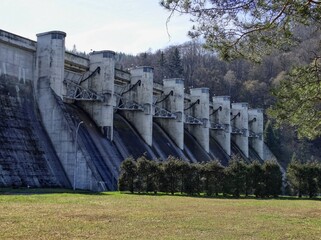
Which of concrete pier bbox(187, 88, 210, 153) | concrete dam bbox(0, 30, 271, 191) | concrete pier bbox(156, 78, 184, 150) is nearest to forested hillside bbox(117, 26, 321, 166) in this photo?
concrete pier bbox(187, 88, 210, 153)

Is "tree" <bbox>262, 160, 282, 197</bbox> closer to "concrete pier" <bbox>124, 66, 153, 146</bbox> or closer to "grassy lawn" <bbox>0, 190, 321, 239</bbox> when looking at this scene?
"concrete pier" <bbox>124, 66, 153, 146</bbox>

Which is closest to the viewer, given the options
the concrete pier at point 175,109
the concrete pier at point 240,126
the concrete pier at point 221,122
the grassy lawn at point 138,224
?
the grassy lawn at point 138,224

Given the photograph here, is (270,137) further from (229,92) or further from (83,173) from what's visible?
(83,173)

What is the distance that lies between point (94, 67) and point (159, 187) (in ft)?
45.6

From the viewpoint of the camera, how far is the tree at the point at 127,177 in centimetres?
3784

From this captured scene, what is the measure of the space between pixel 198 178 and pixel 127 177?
19.3 ft

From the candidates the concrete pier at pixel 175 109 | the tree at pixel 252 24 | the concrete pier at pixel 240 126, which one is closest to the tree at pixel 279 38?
the tree at pixel 252 24

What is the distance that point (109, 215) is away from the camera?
741 inches

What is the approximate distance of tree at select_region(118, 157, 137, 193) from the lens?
37844 mm

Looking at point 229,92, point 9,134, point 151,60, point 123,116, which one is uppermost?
A: point 151,60

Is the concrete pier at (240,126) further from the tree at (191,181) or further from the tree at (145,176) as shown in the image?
the tree at (145,176)

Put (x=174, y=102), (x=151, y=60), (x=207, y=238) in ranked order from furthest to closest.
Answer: (x=151, y=60), (x=174, y=102), (x=207, y=238)

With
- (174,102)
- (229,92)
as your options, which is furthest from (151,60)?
(174,102)

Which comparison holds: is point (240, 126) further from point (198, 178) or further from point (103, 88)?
point (198, 178)
